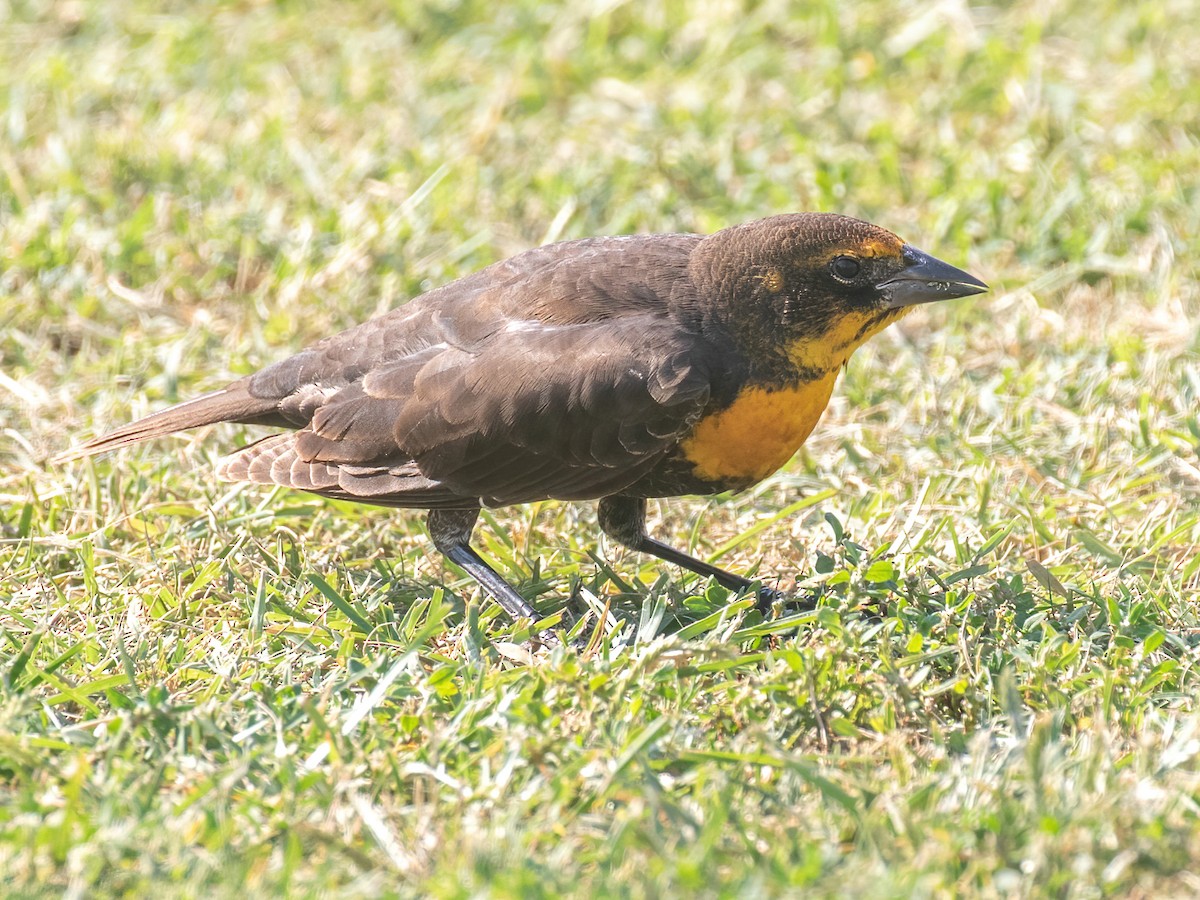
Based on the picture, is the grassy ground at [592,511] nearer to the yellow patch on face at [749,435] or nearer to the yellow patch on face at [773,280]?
the yellow patch on face at [749,435]

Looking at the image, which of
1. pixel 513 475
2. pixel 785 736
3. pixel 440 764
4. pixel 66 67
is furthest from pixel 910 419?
pixel 66 67

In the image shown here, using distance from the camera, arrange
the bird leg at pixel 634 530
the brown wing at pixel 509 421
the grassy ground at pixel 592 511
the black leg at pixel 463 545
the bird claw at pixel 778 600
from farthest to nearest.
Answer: the bird leg at pixel 634 530, the black leg at pixel 463 545, the bird claw at pixel 778 600, the brown wing at pixel 509 421, the grassy ground at pixel 592 511

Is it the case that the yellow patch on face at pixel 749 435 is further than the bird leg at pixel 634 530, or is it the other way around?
the bird leg at pixel 634 530

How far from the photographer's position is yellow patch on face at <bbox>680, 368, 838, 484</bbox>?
447cm

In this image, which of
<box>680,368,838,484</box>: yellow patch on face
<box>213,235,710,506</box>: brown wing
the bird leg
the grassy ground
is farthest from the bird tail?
<box>680,368,838,484</box>: yellow patch on face

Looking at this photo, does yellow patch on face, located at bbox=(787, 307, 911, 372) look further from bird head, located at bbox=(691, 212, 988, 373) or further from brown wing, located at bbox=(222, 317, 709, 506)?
brown wing, located at bbox=(222, 317, 709, 506)

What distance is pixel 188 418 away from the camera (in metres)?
4.98

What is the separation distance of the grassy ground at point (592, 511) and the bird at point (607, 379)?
0.32 meters

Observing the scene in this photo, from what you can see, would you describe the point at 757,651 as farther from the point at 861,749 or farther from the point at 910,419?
the point at 910,419

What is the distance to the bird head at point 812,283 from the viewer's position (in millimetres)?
4566

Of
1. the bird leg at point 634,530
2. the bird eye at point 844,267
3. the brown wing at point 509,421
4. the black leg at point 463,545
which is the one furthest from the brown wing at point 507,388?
the bird eye at point 844,267

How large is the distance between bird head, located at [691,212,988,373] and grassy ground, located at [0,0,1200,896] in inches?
24.3

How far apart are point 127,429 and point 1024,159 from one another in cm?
430

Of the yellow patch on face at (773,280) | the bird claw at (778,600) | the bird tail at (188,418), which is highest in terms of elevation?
the yellow patch on face at (773,280)
